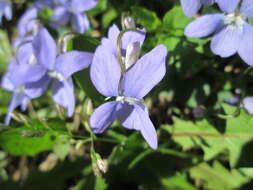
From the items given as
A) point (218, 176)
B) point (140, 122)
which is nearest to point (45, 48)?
point (140, 122)

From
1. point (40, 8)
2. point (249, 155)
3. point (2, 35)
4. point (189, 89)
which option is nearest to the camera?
point (249, 155)

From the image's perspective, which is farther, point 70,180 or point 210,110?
point 70,180

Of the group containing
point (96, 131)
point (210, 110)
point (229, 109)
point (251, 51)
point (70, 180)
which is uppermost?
point (251, 51)

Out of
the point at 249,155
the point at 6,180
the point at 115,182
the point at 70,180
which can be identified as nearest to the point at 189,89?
the point at 249,155

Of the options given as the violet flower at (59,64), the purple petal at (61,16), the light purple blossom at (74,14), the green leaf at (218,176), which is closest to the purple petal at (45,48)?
the violet flower at (59,64)

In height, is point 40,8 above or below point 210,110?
above

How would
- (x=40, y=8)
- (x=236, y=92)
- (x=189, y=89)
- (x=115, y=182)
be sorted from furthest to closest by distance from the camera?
(x=40, y=8) < (x=115, y=182) < (x=189, y=89) < (x=236, y=92)

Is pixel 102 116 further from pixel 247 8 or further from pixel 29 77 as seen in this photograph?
pixel 247 8

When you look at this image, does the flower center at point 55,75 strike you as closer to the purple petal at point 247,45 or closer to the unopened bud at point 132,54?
the unopened bud at point 132,54

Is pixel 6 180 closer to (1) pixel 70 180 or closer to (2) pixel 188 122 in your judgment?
(1) pixel 70 180
